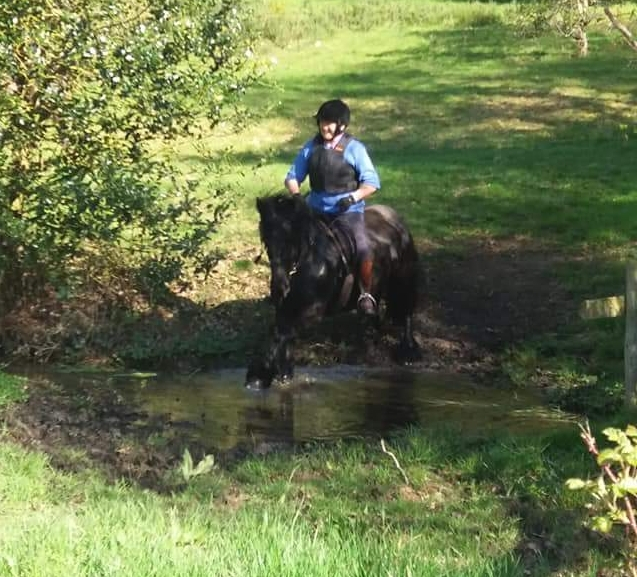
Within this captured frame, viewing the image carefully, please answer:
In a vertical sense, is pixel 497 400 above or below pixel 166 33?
below

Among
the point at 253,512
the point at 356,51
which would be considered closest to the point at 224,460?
the point at 253,512

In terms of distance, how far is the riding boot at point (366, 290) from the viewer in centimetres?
1130

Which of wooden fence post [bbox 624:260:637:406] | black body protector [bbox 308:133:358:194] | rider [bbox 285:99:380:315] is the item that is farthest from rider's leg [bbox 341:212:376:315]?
wooden fence post [bbox 624:260:637:406]

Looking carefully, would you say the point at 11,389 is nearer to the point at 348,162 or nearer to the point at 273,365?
the point at 273,365

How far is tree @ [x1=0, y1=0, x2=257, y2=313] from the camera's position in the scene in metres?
10.8

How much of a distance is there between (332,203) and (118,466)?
4385 mm

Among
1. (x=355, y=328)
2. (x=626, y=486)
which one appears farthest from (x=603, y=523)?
(x=355, y=328)

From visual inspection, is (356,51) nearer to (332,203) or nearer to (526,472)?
(332,203)

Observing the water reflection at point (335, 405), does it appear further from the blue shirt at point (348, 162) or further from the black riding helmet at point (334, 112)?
the black riding helmet at point (334, 112)

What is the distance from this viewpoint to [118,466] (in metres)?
7.71

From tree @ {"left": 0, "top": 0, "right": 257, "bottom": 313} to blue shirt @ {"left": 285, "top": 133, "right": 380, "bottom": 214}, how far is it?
1138 millimetres

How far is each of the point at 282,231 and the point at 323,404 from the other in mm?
1631

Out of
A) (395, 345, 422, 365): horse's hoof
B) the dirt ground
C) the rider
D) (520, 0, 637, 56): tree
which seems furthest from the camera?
(520, 0, 637, 56): tree

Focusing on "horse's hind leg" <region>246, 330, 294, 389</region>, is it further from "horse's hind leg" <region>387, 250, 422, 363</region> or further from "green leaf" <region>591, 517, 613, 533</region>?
Result: "green leaf" <region>591, 517, 613, 533</region>
